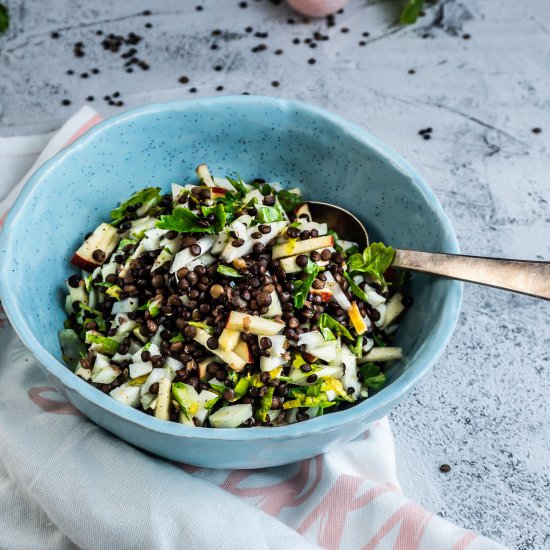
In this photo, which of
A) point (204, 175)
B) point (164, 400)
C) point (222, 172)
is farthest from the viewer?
point (222, 172)

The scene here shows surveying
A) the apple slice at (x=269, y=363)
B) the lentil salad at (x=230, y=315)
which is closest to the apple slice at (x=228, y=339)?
the lentil salad at (x=230, y=315)

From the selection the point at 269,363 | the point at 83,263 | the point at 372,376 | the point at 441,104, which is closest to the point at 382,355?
the point at 372,376

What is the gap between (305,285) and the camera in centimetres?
246

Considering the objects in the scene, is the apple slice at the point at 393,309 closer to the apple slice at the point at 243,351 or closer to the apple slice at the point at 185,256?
the apple slice at the point at 243,351

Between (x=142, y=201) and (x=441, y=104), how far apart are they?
174 cm

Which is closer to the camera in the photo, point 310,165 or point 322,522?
point 322,522

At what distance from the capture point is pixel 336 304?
2.51 metres

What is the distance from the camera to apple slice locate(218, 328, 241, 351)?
2.32 metres

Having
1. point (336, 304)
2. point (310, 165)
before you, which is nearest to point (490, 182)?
point (310, 165)

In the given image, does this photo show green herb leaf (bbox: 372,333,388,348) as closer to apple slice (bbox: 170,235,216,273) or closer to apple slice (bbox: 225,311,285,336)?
apple slice (bbox: 225,311,285,336)

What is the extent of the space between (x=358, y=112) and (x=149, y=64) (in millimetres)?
1139

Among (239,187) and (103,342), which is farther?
(239,187)

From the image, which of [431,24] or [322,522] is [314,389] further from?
[431,24]

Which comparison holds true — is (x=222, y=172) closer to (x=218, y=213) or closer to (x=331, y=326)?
(x=218, y=213)
